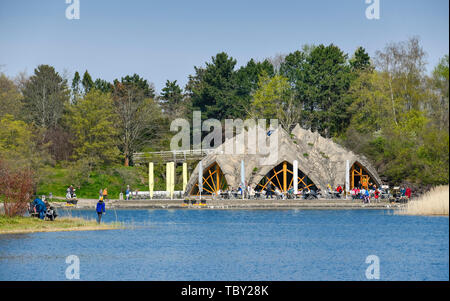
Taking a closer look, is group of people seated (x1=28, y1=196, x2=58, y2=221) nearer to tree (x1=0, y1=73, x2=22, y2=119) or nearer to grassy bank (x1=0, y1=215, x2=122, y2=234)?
grassy bank (x1=0, y1=215, x2=122, y2=234)

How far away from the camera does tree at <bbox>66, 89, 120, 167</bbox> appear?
72.3 meters

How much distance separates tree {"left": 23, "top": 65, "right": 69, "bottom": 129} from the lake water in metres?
37.6

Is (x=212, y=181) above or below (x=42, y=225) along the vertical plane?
above

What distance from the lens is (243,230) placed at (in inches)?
1565

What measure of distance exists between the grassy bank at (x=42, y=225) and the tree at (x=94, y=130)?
1371 inches

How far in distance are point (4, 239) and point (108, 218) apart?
16.8 m

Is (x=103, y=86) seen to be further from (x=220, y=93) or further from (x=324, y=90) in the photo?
(x=324, y=90)

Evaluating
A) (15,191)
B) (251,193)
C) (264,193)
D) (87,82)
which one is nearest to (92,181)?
(251,193)

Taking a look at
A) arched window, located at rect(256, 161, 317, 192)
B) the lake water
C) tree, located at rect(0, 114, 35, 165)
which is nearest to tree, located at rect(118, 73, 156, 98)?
tree, located at rect(0, 114, 35, 165)

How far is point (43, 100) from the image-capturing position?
78625 millimetres

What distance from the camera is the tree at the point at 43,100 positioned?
3098 inches

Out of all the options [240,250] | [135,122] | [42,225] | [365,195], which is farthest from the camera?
[135,122]

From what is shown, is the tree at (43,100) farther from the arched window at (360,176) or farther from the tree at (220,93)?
the arched window at (360,176)

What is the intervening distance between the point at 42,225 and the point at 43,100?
46.6 metres
